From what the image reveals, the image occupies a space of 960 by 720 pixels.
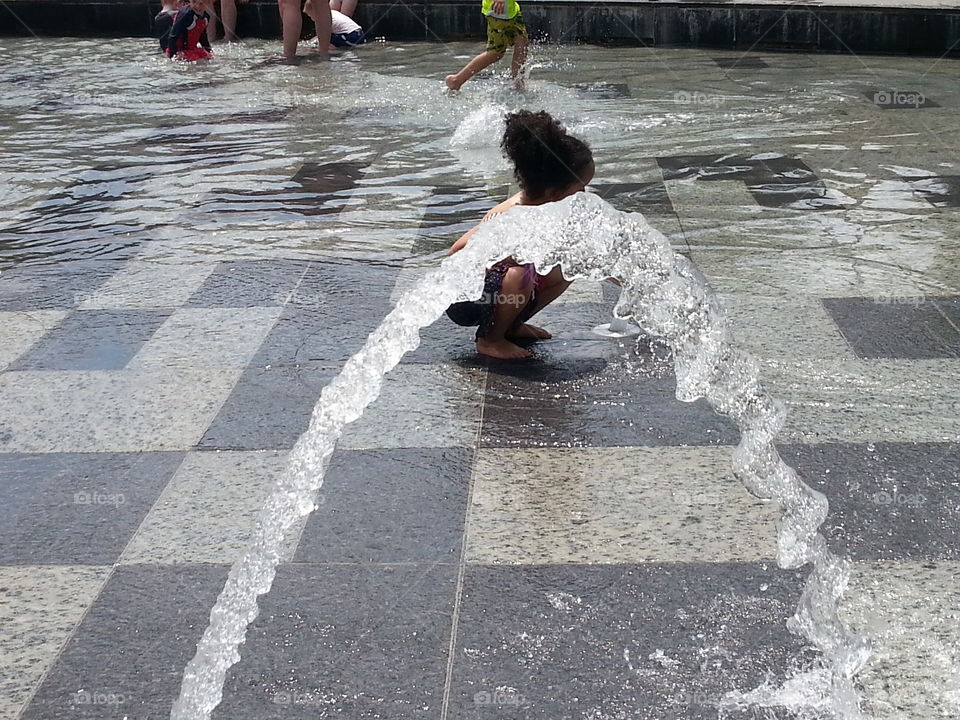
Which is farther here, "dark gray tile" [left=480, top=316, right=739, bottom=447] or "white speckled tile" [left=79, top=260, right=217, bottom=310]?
"white speckled tile" [left=79, top=260, right=217, bottom=310]

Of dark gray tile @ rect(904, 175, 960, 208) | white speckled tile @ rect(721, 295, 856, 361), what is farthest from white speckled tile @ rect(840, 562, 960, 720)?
dark gray tile @ rect(904, 175, 960, 208)

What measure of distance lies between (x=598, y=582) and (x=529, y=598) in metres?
0.19

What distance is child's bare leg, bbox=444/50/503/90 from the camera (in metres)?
9.52

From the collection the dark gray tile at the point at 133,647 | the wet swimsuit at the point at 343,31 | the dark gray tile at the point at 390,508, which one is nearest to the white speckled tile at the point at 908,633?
the dark gray tile at the point at 390,508

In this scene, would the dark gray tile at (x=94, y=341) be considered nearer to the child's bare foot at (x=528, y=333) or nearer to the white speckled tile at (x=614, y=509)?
the child's bare foot at (x=528, y=333)

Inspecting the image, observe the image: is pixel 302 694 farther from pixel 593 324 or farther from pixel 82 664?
pixel 593 324

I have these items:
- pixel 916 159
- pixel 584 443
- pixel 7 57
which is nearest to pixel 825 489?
pixel 584 443

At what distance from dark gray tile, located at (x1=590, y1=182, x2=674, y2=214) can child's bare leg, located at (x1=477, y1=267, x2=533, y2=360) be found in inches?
80.3

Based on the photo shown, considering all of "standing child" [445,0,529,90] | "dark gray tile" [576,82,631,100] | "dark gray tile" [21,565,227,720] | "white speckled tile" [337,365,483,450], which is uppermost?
"standing child" [445,0,529,90]

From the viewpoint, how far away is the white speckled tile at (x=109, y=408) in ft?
12.6

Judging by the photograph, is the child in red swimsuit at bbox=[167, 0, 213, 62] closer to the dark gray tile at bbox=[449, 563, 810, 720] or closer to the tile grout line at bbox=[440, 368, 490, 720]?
the tile grout line at bbox=[440, 368, 490, 720]

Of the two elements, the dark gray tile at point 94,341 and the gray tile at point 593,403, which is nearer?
the gray tile at point 593,403

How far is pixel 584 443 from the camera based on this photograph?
3.71m

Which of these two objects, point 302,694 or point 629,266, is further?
point 629,266
